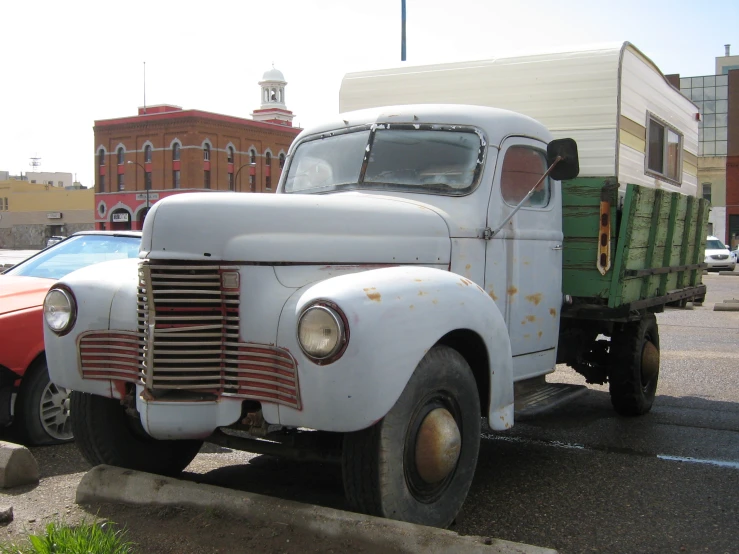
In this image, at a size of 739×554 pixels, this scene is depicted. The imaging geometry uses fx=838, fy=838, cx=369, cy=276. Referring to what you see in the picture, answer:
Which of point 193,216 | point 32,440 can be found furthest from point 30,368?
point 193,216

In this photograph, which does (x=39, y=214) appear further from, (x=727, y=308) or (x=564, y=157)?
(x=564, y=157)

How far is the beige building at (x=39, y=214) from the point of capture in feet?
272

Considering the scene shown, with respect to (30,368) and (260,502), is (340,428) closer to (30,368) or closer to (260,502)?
(260,502)

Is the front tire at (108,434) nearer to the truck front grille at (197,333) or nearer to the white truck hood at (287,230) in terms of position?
the truck front grille at (197,333)

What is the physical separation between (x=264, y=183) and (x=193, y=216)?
69.0 meters

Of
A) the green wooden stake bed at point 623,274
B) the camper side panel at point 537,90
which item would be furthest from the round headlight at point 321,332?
the camper side panel at point 537,90

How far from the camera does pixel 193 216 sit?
3744 millimetres

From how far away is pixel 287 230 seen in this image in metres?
3.93

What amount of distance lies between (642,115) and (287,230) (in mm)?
4015

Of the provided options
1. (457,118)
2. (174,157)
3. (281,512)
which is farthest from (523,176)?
(174,157)

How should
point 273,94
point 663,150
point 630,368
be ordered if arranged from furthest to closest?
point 273,94 → point 663,150 → point 630,368

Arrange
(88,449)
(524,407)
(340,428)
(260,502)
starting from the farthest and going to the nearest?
(524,407)
(88,449)
(260,502)
(340,428)

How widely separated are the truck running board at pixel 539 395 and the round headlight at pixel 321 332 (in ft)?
6.16

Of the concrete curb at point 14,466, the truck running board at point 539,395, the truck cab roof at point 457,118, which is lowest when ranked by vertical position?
the concrete curb at point 14,466
